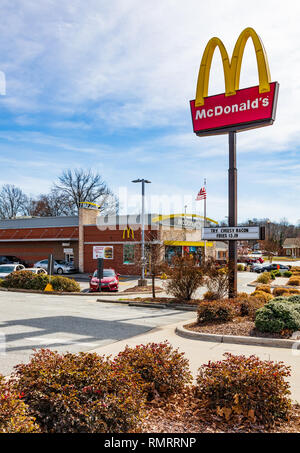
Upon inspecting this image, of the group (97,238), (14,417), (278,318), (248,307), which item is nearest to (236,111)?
(248,307)

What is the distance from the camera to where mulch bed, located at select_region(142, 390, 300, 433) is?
13.7ft

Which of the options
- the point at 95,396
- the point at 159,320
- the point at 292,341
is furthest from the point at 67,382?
the point at 159,320

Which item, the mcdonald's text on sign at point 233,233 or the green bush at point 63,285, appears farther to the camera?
the green bush at point 63,285

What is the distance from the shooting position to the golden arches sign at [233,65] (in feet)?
43.7

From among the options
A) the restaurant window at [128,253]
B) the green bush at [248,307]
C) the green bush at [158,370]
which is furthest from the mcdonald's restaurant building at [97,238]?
the green bush at [158,370]

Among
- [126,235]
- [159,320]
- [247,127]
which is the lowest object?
[159,320]

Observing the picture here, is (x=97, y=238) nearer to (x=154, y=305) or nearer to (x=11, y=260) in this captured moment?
(x=11, y=260)

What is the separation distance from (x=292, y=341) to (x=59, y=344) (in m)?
5.18

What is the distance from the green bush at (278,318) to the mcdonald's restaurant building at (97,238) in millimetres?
21604

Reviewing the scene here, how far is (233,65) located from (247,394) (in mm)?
12162

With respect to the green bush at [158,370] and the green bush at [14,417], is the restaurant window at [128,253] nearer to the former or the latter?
the green bush at [158,370]
